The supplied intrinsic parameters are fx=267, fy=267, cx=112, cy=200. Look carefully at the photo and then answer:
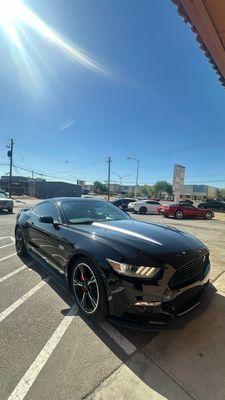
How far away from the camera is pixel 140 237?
3240 mm

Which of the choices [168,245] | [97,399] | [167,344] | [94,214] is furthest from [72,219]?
[97,399]

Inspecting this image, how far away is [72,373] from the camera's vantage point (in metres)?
2.34

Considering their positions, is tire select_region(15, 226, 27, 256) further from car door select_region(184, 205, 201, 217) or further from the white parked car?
the white parked car

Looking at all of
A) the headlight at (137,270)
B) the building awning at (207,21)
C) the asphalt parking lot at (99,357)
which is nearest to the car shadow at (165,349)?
the asphalt parking lot at (99,357)

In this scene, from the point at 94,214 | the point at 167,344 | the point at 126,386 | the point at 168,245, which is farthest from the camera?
the point at 94,214

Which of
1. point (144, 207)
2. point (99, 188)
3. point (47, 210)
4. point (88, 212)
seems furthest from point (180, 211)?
point (99, 188)

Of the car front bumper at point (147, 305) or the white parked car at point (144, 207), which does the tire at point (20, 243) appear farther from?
the white parked car at point (144, 207)

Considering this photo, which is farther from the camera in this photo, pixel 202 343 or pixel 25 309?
pixel 25 309

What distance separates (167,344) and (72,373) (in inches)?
39.7

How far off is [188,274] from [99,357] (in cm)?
122

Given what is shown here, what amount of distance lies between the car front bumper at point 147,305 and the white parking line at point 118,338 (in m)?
0.26

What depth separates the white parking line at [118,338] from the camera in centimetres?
268

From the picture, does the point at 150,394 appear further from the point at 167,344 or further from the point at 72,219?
the point at 72,219

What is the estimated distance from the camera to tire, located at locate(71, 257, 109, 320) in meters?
2.89
